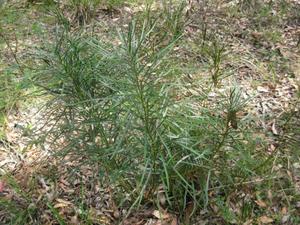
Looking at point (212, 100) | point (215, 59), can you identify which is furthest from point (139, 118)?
point (215, 59)

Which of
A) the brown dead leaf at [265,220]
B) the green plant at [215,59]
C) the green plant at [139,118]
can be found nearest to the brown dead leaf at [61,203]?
the green plant at [139,118]

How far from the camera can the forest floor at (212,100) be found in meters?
2.53

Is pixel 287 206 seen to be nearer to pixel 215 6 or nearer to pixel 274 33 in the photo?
pixel 274 33

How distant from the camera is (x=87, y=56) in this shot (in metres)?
2.19

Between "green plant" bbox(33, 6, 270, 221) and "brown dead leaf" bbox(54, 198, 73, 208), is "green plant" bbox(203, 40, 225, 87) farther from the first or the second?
"brown dead leaf" bbox(54, 198, 73, 208)

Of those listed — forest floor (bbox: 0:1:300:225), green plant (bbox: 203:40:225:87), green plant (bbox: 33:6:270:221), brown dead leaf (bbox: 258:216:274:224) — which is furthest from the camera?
green plant (bbox: 203:40:225:87)

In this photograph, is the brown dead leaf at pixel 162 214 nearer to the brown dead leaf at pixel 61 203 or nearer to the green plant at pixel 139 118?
the green plant at pixel 139 118

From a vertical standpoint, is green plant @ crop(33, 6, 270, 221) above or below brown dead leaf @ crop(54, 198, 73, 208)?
above

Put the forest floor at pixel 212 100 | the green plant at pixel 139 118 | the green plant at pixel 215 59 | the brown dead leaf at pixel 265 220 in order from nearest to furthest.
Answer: the green plant at pixel 139 118 → the brown dead leaf at pixel 265 220 → the forest floor at pixel 212 100 → the green plant at pixel 215 59

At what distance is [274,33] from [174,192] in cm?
230

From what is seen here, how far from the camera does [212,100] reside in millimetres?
3141

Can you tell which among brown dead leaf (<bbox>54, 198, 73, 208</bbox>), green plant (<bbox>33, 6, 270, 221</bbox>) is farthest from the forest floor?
green plant (<bbox>33, 6, 270, 221</bbox>)

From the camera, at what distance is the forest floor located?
8.29 feet

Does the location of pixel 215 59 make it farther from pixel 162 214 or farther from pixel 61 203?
pixel 61 203
